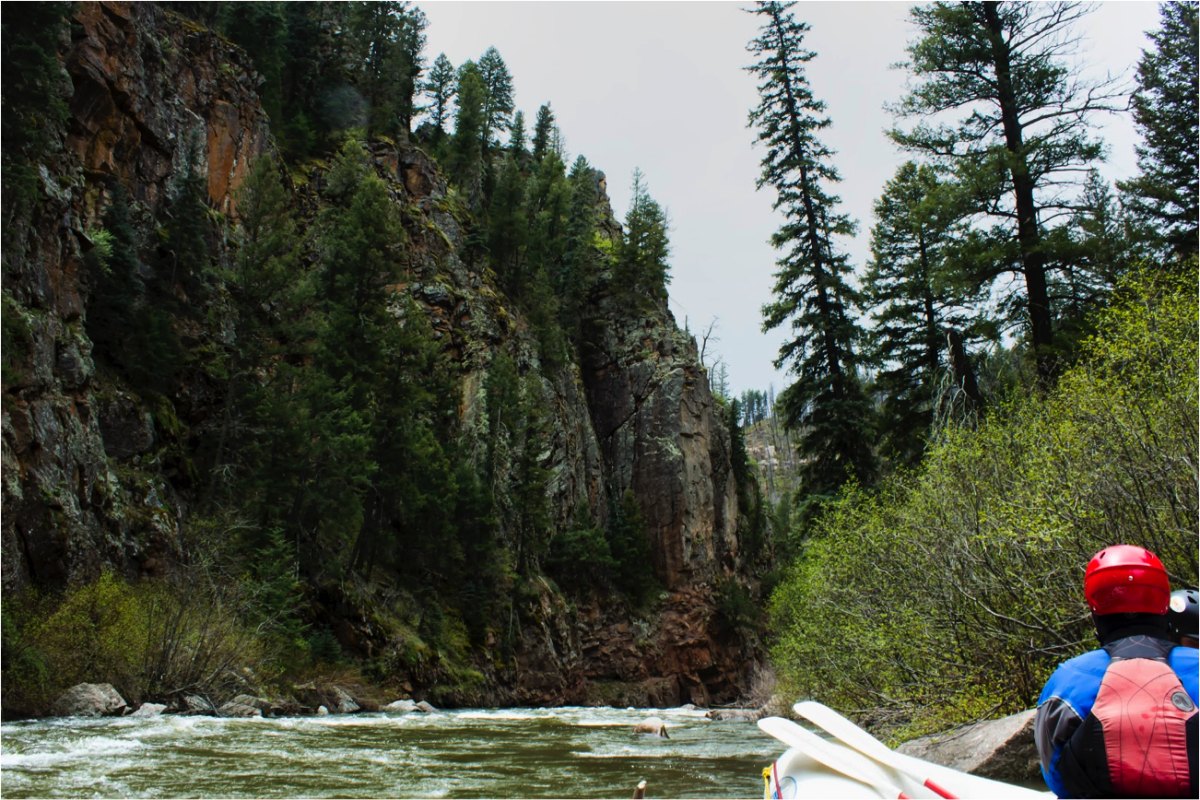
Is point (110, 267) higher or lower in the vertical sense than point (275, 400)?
higher

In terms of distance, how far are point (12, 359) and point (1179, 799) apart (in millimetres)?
18592

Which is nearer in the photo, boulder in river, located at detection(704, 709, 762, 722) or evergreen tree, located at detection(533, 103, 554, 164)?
boulder in river, located at detection(704, 709, 762, 722)

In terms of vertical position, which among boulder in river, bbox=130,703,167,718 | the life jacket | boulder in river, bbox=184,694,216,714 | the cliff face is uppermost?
the cliff face

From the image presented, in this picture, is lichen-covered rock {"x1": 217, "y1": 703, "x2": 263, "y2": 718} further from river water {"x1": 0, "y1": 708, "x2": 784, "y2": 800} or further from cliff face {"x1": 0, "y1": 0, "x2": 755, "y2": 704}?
cliff face {"x1": 0, "y1": 0, "x2": 755, "y2": 704}

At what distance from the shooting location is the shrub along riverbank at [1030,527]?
7625mm

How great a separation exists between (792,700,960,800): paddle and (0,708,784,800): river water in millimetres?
4154

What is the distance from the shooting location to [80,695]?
11734mm

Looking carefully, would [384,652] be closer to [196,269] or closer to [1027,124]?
[196,269]

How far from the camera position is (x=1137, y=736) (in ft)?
7.30

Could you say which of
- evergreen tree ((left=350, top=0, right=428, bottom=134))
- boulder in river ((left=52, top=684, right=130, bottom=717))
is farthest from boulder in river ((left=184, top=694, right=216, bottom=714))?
evergreen tree ((left=350, top=0, right=428, bottom=134))

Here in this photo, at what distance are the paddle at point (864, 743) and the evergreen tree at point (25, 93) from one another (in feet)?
59.1

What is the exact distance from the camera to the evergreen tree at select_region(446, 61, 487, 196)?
4966 cm

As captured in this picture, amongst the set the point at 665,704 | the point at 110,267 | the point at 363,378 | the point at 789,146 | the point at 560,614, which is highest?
the point at 789,146

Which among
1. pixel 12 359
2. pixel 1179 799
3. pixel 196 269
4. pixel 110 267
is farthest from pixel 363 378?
pixel 1179 799
